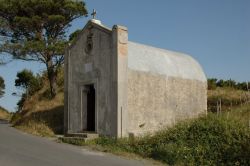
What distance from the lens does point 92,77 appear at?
1747cm

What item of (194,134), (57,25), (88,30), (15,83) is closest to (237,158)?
(194,134)

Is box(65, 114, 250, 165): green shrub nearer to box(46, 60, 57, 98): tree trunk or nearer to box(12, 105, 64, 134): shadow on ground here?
box(12, 105, 64, 134): shadow on ground

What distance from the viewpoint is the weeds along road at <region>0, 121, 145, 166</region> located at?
11156mm

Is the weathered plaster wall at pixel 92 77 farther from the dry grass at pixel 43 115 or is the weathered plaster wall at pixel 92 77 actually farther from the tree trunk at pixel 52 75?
the tree trunk at pixel 52 75

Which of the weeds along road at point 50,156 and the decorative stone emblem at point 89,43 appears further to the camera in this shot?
the decorative stone emblem at point 89,43

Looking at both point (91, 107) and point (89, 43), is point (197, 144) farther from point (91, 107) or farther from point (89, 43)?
point (89, 43)

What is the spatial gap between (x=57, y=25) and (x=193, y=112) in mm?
12268

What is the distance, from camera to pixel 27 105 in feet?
88.3

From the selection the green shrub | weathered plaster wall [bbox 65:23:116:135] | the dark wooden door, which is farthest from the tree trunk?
the green shrub

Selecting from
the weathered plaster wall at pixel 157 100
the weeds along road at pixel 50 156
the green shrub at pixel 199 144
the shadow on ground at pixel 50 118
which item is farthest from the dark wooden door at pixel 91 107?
the green shrub at pixel 199 144

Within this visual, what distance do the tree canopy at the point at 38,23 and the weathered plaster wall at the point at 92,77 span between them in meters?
6.58

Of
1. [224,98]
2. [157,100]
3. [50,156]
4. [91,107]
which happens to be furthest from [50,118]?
[224,98]

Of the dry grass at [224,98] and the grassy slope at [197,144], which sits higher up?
the dry grass at [224,98]

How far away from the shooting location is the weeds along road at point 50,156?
11.2 metres
